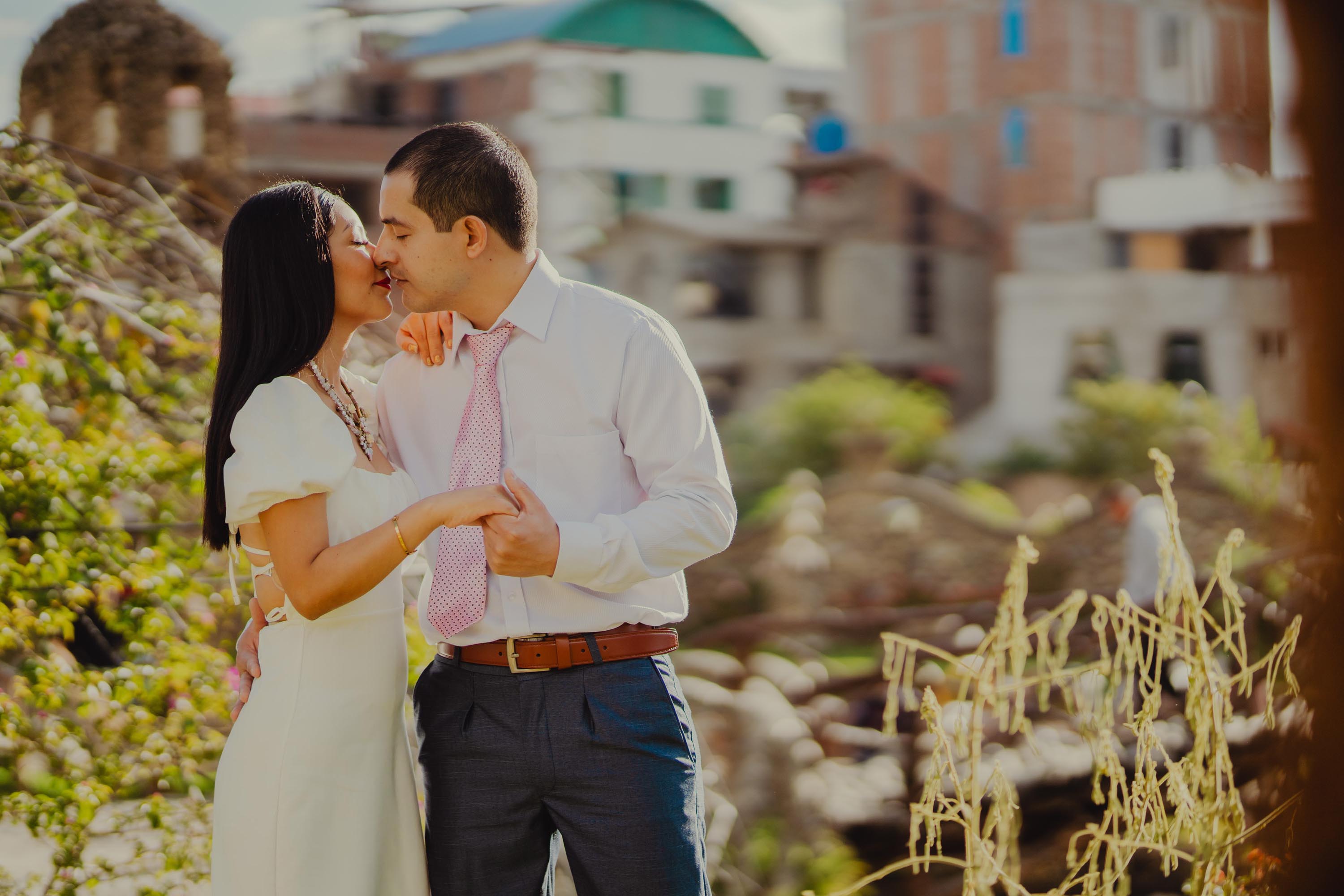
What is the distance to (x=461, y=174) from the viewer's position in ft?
7.29

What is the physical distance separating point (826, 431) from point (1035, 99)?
453 inches

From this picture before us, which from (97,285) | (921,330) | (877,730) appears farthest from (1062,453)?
(97,285)

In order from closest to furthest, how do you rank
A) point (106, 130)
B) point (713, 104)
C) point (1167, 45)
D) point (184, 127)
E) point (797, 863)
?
point (797, 863) < point (106, 130) < point (184, 127) < point (713, 104) < point (1167, 45)

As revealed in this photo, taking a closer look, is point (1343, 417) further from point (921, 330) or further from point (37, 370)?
point (921, 330)

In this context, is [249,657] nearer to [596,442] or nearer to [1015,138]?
[596,442]

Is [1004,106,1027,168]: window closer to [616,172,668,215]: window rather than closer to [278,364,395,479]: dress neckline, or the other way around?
[616,172,668,215]: window

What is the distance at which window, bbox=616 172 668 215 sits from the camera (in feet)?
105

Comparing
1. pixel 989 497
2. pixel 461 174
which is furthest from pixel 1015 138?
pixel 461 174

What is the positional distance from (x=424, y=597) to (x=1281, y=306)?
79.0 inches

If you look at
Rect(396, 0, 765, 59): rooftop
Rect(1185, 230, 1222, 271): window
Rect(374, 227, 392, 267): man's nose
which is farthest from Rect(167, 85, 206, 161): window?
Rect(1185, 230, 1222, 271): window

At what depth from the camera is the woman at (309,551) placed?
2080 mm

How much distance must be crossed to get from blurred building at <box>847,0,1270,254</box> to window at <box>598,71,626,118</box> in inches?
280

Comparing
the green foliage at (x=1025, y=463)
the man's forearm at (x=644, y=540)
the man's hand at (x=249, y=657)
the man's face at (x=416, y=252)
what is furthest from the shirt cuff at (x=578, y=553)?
the green foliage at (x=1025, y=463)

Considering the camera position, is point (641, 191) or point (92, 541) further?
point (641, 191)
